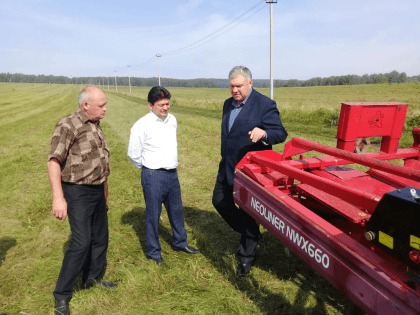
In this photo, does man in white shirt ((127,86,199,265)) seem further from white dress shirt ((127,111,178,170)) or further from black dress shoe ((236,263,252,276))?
black dress shoe ((236,263,252,276))

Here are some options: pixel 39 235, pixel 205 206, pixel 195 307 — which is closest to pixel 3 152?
pixel 39 235

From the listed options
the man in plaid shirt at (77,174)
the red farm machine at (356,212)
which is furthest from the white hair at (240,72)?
the man in plaid shirt at (77,174)

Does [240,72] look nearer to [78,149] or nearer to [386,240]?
[78,149]

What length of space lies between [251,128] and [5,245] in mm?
3629

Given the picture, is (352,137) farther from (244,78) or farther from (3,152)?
(3,152)

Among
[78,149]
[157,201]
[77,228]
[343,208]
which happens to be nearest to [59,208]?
[77,228]

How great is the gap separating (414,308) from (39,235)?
14.5 feet

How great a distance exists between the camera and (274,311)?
2604 mm

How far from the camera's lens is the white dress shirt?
3148 mm

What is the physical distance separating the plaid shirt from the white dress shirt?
59 cm

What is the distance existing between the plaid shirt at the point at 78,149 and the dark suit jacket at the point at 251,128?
4.27 ft

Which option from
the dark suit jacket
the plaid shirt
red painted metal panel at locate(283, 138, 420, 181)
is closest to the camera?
red painted metal panel at locate(283, 138, 420, 181)

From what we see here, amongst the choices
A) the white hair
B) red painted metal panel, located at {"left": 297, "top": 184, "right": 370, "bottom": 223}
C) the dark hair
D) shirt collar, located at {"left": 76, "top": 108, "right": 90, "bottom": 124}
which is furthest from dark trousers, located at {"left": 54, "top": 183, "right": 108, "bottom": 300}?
red painted metal panel, located at {"left": 297, "top": 184, "right": 370, "bottom": 223}

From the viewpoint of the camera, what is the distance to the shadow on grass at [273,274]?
2.68 m
